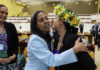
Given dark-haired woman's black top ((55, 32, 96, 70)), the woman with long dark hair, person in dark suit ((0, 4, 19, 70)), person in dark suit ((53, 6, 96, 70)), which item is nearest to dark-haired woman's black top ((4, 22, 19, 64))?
person in dark suit ((0, 4, 19, 70))

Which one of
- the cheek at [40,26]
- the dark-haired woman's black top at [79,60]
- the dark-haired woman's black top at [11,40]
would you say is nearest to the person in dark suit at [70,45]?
the dark-haired woman's black top at [79,60]

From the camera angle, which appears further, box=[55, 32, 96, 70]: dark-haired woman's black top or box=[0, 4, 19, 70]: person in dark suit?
box=[0, 4, 19, 70]: person in dark suit

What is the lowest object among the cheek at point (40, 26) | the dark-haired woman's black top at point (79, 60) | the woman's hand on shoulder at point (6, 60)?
the woman's hand on shoulder at point (6, 60)

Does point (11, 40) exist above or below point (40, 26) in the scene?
below

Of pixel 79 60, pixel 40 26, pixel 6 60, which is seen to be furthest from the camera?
pixel 6 60

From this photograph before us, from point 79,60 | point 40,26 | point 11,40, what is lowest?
point 79,60

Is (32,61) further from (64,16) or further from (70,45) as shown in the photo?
(64,16)

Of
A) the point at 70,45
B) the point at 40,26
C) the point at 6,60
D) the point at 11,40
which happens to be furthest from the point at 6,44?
the point at 70,45

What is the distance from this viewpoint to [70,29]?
Result: 113 centimetres

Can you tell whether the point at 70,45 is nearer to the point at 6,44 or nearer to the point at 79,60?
the point at 79,60

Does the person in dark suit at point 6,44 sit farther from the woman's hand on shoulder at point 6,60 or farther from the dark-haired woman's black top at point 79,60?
the dark-haired woman's black top at point 79,60

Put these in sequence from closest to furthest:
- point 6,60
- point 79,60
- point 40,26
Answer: point 79,60, point 40,26, point 6,60

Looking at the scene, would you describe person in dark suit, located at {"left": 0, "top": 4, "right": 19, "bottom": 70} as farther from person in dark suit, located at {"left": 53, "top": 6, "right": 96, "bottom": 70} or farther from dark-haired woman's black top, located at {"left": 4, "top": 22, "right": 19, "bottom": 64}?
person in dark suit, located at {"left": 53, "top": 6, "right": 96, "bottom": 70}

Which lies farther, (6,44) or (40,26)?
(6,44)
